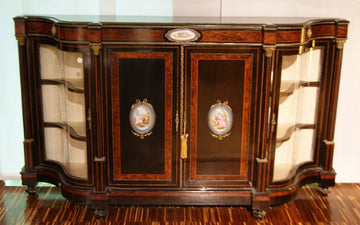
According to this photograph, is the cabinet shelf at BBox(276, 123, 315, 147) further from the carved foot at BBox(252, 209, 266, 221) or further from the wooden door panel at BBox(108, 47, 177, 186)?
the wooden door panel at BBox(108, 47, 177, 186)

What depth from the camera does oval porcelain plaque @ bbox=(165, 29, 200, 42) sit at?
272 cm

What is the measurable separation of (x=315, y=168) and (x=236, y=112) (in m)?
0.76

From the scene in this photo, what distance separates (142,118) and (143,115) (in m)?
0.02

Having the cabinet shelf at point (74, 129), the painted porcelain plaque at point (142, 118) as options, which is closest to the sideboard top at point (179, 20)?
the painted porcelain plaque at point (142, 118)

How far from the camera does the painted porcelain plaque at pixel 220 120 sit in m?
2.87

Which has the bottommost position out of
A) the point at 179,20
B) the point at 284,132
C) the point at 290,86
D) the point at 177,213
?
the point at 177,213

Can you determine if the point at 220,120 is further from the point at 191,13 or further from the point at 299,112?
the point at 191,13

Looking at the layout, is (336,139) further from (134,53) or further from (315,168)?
(134,53)

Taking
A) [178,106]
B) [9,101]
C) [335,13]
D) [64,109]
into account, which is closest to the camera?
[178,106]

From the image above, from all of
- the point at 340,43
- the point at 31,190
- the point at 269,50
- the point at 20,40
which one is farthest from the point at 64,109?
the point at 340,43

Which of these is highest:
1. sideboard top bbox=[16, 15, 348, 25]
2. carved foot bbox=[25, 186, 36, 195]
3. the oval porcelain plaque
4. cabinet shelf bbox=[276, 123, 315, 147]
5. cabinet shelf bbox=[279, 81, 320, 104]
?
sideboard top bbox=[16, 15, 348, 25]

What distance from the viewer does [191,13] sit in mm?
3170

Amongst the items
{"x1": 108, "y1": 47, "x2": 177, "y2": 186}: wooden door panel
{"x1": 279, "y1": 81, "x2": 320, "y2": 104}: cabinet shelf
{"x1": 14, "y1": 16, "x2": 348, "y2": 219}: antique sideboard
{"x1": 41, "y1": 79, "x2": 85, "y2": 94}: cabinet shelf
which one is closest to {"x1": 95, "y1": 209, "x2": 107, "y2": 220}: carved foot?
{"x1": 14, "y1": 16, "x2": 348, "y2": 219}: antique sideboard

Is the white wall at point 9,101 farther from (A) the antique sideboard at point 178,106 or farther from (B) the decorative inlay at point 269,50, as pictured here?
(B) the decorative inlay at point 269,50
